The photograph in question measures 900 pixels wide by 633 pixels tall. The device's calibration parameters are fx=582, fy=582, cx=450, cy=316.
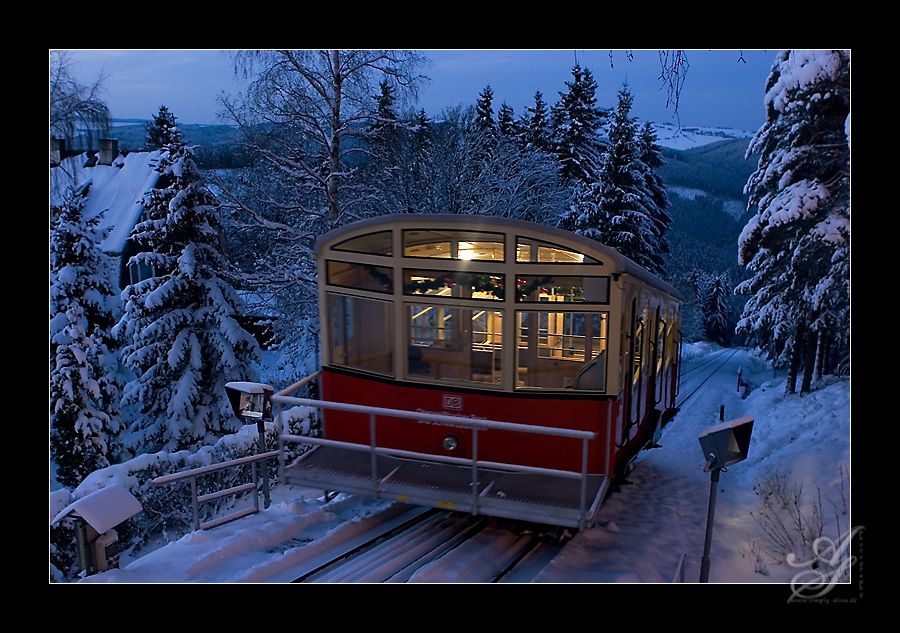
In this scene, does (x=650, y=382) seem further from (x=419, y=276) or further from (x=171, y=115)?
(x=171, y=115)

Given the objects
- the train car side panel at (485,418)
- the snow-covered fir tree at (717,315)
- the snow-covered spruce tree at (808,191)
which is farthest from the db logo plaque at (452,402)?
the snow-covered fir tree at (717,315)

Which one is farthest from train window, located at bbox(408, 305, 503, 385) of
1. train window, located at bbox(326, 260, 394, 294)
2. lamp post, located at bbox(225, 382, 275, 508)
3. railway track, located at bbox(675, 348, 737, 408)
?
railway track, located at bbox(675, 348, 737, 408)

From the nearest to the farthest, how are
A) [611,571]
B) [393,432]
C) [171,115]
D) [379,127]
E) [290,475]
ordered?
[611,571], [290,475], [393,432], [379,127], [171,115]

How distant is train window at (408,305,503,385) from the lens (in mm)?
6844

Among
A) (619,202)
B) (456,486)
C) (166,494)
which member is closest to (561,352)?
(456,486)

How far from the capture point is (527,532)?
6.91 m

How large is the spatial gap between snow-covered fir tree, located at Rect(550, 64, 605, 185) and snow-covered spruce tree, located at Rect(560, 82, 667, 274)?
2.56 ft

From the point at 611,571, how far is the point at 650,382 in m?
4.11

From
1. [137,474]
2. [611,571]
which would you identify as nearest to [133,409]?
[137,474]

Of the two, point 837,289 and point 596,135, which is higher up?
point 596,135

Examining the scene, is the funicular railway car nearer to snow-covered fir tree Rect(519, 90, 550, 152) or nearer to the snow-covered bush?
the snow-covered bush

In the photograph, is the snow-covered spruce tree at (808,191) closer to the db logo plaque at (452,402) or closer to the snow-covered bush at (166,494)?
the db logo plaque at (452,402)

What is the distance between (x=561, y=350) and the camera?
696 centimetres

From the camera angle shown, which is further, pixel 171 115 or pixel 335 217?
pixel 171 115
